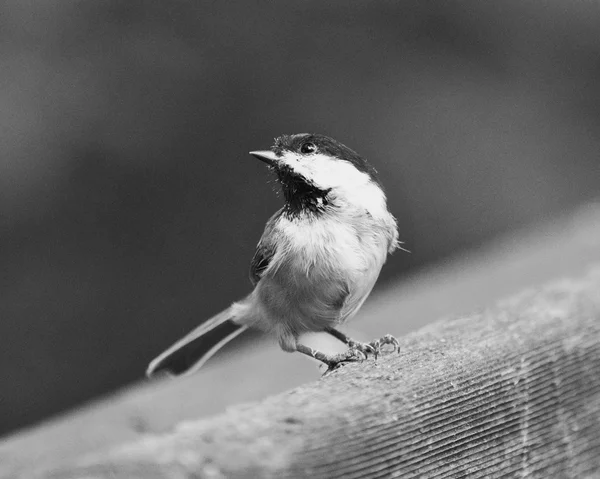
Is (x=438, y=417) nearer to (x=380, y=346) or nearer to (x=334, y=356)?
(x=380, y=346)

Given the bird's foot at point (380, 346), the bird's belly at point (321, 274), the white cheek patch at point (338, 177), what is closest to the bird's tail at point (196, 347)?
the bird's belly at point (321, 274)

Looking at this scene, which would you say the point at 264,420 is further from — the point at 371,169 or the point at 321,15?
the point at 321,15

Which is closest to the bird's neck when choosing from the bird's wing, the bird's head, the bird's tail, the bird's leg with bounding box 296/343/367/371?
the bird's head

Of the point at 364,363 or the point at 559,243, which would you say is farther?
the point at 559,243

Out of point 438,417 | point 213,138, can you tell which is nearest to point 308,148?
point 438,417

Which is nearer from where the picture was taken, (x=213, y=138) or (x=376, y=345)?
(x=376, y=345)

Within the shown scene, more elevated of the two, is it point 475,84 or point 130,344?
point 475,84

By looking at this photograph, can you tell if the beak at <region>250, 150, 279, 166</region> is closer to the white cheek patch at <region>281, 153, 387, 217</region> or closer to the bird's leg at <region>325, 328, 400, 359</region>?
the white cheek patch at <region>281, 153, 387, 217</region>

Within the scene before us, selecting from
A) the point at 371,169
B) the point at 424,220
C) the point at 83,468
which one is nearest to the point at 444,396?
the point at 83,468
